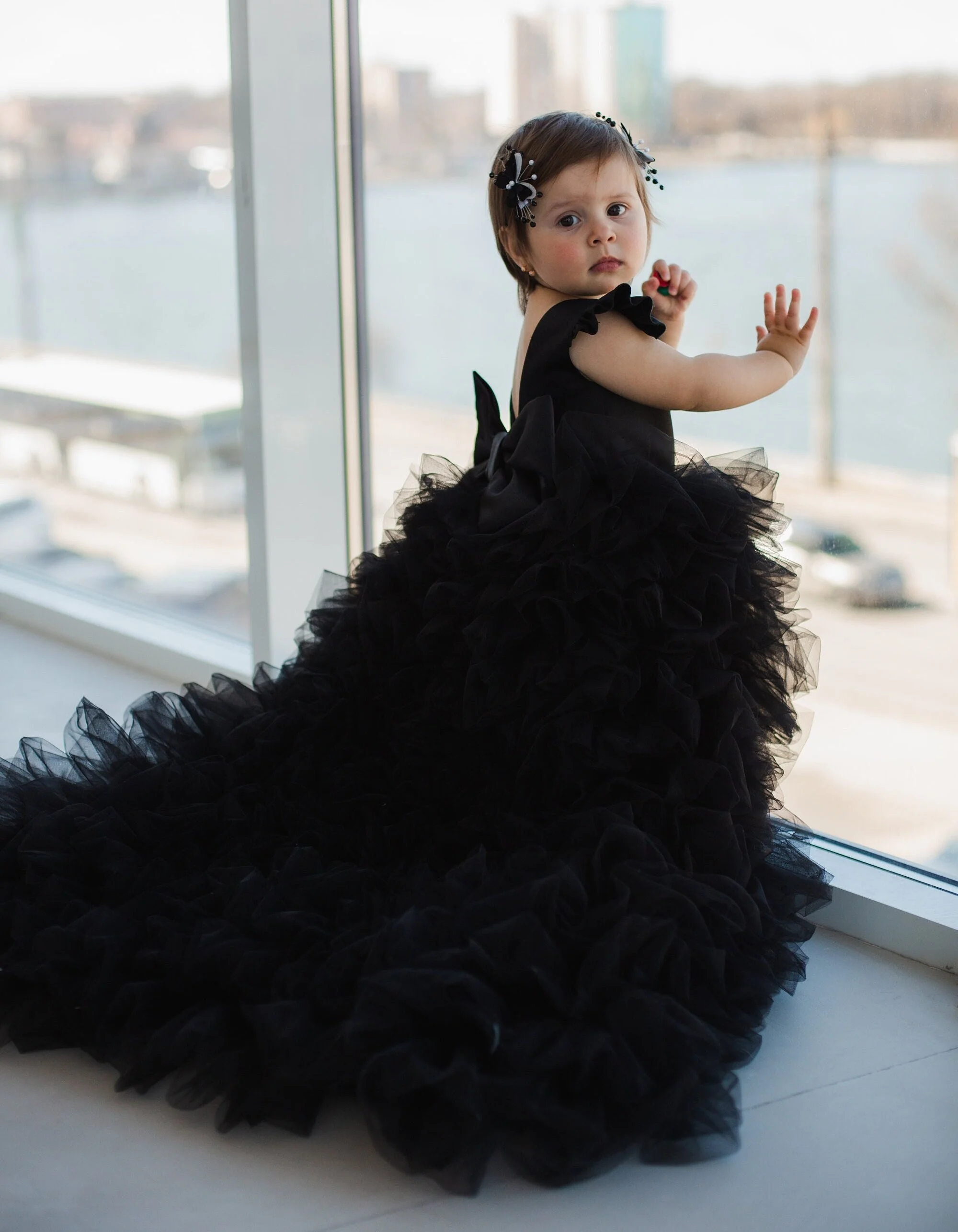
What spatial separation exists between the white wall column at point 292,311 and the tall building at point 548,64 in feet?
0.97

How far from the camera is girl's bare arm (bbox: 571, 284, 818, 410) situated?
51.4 inches

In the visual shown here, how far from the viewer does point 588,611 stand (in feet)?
4.15

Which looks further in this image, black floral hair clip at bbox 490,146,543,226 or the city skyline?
the city skyline

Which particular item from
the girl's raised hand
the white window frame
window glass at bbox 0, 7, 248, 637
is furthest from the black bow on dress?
window glass at bbox 0, 7, 248, 637

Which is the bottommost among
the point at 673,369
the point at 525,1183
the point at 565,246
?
the point at 525,1183

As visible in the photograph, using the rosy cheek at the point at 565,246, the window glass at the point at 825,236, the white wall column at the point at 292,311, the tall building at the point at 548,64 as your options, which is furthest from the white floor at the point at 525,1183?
the tall building at the point at 548,64

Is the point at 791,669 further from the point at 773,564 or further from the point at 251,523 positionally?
the point at 251,523

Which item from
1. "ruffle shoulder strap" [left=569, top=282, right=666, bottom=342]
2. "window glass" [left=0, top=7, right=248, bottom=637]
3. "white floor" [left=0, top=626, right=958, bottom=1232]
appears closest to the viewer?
"white floor" [left=0, top=626, right=958, bottom=1232]

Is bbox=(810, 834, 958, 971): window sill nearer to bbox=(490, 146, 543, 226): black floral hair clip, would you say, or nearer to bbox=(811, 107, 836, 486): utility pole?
bbox=(811, 107, 836, 486): utility pole

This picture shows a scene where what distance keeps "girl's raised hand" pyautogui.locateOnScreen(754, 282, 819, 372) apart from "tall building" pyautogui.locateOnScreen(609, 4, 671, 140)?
0.45 m

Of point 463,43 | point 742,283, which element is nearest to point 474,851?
point 742,283

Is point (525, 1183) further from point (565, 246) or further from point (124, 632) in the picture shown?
point (124, 632)

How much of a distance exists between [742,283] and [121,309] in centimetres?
164

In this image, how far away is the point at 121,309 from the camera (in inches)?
110
